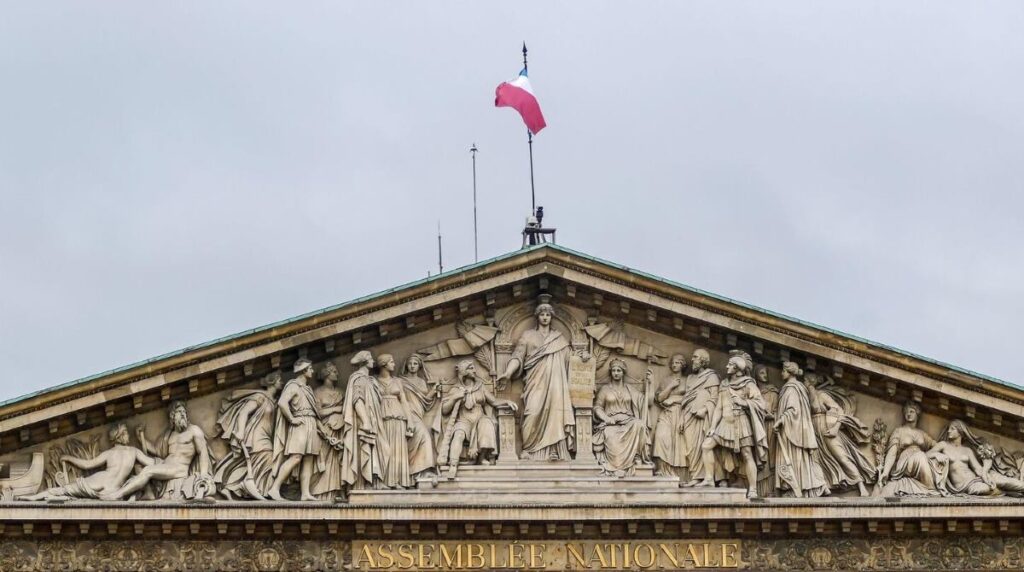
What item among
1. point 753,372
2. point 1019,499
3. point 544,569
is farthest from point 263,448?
point 1019,499

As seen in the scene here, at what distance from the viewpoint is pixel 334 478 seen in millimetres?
41312

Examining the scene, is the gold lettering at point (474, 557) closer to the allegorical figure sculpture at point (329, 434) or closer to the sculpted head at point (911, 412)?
the allegorical figure sculpture at point (329, 434)

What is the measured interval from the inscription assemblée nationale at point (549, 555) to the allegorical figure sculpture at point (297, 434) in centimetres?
131

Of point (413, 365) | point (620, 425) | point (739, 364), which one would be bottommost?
point (620, 425)

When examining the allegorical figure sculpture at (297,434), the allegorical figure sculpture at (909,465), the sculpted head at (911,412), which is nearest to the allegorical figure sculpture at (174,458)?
the allegorical figure sculpture at (297,434)

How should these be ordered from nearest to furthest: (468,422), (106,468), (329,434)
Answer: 1. (106,468)
2. (329,434)
3. (468,422)

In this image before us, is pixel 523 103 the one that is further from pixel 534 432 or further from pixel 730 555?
pixel 730 555

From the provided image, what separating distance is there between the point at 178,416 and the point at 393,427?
3.03 m

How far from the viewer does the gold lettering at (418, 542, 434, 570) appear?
41.0m

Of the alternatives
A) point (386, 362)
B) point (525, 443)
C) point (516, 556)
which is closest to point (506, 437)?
point (525, 443)

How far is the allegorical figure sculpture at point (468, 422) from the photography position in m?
41.6

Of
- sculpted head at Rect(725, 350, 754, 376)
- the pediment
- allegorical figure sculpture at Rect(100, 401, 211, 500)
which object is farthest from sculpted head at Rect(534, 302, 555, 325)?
allegorical figure sculpture at Rect(100, 401, 211, 500)

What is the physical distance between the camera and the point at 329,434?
136 ft

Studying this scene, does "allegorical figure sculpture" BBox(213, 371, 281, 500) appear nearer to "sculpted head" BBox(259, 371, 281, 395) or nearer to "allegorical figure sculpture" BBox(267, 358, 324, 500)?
"sculpted head" BBox(259, 371, 281, 395)
